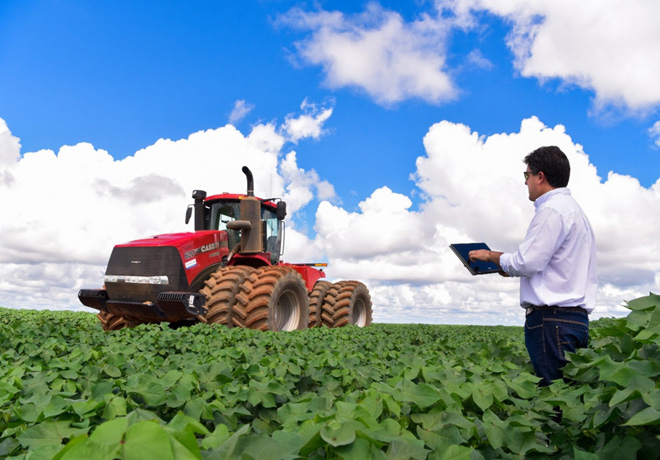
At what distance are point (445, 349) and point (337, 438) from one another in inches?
197

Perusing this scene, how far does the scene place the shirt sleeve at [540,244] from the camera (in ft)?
12.2

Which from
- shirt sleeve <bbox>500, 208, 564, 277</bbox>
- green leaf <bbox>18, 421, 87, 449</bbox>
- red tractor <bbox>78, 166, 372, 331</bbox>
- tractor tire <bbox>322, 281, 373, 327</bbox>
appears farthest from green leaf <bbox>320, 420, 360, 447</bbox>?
tractor tire <bbox>322, 281, 373, 327</bbox>

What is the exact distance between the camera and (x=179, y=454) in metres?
1.10

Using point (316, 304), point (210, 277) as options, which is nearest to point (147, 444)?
point (210, 277)

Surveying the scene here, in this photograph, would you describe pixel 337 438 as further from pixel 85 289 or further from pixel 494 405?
pixel 85 289

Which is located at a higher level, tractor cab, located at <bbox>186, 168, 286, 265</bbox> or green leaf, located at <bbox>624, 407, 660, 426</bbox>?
tractor cab, located at <bbox>186, 168, 286, 265</bbox>

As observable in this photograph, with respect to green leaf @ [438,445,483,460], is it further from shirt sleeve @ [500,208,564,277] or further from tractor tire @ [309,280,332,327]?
tractor tire @ [309,280,332,327]

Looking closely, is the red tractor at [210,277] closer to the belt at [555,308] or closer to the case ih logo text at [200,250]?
the case ih logo text at [200,250]

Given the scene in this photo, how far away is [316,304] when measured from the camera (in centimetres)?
1326

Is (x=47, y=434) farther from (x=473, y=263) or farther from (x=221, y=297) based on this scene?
(x=221, y=297)

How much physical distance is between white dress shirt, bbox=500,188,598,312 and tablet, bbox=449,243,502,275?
48 centimetres

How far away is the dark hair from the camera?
4.07 meters

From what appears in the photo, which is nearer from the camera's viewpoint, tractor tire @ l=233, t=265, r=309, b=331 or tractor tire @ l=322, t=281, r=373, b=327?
tractor tire @ l=233, t=265, r=309, b=331

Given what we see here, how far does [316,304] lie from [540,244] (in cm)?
992
